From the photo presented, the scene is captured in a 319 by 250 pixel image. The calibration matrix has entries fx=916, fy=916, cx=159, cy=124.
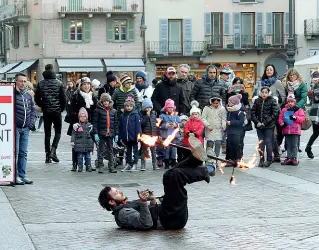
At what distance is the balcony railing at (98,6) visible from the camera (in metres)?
55.9

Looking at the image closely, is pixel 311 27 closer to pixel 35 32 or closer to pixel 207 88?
pixel 35 32

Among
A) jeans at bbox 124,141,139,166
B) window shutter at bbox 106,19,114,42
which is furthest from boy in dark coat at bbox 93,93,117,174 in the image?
window shutter at bbox 106,19,114,42

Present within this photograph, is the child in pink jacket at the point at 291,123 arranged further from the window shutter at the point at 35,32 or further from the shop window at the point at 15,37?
the shop window at the point at 15,37

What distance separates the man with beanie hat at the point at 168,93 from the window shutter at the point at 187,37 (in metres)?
39.2

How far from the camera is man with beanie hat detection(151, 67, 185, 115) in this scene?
18.1 metres

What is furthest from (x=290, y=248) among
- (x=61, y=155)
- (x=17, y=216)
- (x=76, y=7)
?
(x=76, y=7)

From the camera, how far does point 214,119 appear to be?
17922 mm

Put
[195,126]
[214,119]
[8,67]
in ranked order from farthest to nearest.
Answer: [8,67]
[214,119]
[195,126]

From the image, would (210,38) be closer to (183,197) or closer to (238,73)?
(238,73)

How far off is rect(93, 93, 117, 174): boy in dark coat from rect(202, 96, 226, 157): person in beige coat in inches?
75.8

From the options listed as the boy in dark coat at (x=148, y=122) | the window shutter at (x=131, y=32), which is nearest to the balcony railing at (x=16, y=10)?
the window shutter at (x=131, y=32)

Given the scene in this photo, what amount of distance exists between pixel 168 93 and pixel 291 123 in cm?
253

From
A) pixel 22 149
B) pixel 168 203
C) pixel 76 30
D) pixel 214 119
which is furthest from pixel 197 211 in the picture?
pixel 76 30

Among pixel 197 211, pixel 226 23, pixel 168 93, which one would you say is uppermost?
pixel 226 23
